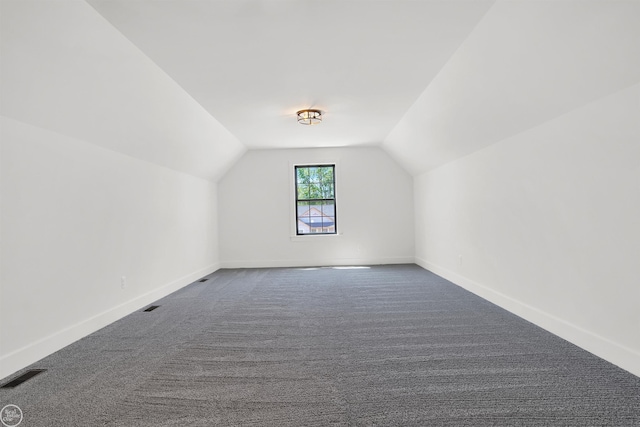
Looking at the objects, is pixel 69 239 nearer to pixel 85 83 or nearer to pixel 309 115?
pixel 85 83

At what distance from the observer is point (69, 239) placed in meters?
2.87

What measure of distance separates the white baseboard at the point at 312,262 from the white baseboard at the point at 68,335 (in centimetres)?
231

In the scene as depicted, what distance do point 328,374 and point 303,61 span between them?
253 cm

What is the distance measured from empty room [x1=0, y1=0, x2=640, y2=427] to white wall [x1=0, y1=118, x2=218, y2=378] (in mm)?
18

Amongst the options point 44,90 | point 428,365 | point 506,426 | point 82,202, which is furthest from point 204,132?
point 506,426

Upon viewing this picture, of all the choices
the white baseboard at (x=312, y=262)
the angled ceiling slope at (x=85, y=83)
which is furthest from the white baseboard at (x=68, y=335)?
the white baseboard at (x=312, y=262)

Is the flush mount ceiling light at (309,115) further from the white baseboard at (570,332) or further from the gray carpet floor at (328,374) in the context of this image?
the white baseboard at (570,332)

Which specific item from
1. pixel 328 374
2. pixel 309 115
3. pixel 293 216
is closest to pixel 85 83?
pixel 309 115

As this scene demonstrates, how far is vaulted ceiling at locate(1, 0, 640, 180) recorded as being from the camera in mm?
2043

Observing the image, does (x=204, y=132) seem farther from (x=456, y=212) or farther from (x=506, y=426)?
(x=506, y=426)

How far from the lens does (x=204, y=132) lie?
470 cm

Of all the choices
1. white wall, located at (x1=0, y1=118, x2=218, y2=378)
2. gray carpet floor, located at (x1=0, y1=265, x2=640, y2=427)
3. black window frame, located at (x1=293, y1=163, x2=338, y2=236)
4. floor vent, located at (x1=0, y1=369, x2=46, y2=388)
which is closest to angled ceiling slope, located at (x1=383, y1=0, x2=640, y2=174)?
gray carpet floor, located at (x1=0, y1=265, x2=640, y2=427)

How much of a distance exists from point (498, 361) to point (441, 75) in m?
2.55

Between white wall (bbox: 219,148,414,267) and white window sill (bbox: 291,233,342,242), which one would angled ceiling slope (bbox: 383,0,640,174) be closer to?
white wall (bbox: 219,148,414,267)
